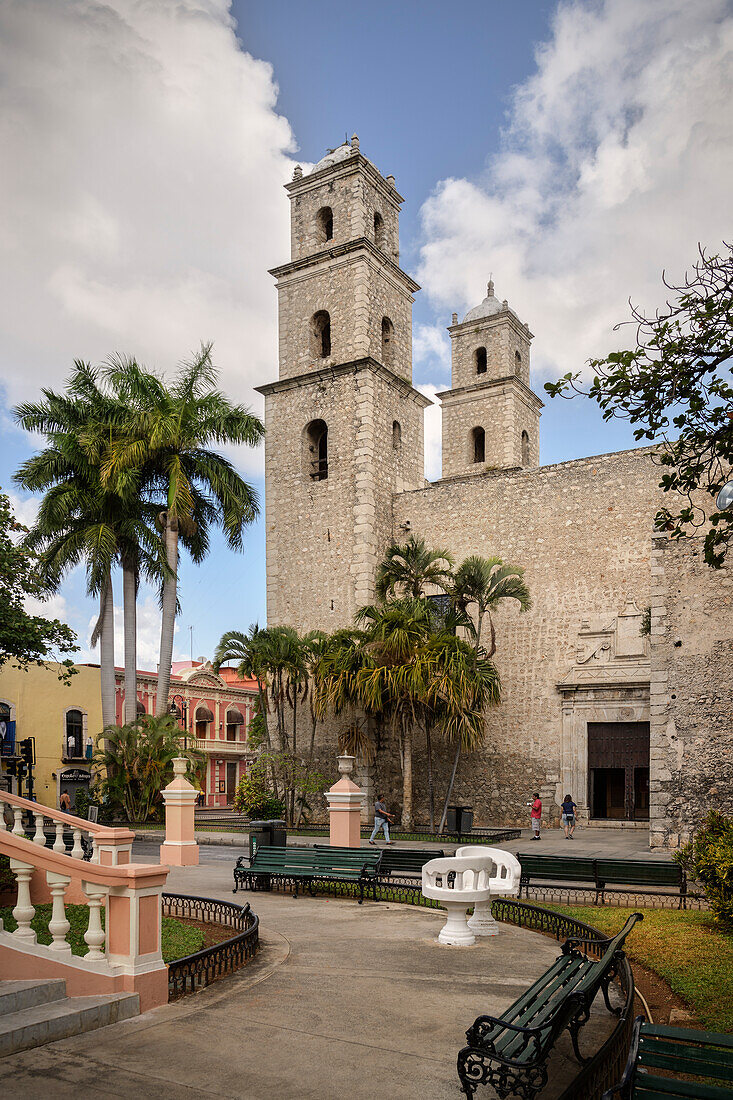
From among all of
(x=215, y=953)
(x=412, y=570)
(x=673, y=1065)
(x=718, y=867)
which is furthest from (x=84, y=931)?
(x=412, y=570)

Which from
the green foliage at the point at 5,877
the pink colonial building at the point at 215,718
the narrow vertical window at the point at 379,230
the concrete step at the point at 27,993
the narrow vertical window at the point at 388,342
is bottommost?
the pink colonial building at the point at 215,718

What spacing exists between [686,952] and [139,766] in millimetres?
17078

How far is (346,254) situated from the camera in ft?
82.4

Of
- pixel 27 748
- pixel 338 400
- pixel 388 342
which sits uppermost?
pixel 388 342

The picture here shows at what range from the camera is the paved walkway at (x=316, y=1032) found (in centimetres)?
460

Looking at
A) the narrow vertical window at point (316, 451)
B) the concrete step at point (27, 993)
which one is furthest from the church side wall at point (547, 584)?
the concrete step at point (27, 993)

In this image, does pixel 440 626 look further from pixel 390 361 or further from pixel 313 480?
→ pixel 390 361

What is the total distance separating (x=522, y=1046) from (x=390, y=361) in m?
23.4

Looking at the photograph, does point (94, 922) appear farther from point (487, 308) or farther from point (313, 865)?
point (487, 308)

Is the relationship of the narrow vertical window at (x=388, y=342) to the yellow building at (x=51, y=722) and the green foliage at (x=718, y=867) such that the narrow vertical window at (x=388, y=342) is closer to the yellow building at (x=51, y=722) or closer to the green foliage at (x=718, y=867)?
the yellow building at (x=51, y=722)

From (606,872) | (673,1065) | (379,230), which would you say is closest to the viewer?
(673,1065)

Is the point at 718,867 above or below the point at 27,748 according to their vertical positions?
above

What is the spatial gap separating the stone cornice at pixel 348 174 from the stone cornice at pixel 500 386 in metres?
9.32

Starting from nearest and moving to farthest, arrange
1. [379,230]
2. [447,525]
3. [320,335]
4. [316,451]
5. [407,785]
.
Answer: [407,785], [447,525], [316,451], [320,335], [379,230]
